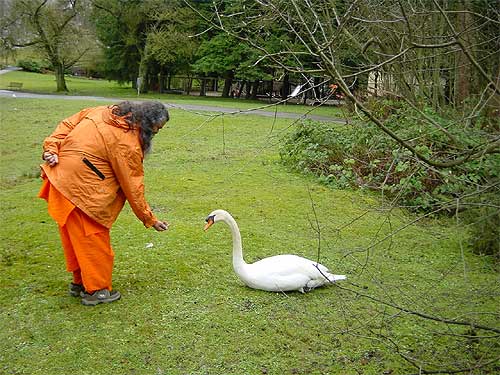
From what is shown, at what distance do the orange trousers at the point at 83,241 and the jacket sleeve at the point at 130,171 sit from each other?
360mm

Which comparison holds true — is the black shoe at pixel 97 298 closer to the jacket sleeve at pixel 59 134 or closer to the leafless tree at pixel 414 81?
the jacket sleeve at pixel 59 134

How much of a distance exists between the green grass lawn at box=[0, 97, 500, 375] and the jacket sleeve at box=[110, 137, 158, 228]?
54 centimetres

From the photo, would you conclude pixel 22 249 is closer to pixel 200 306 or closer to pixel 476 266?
pixel 200 306

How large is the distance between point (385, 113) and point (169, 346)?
28.0 ft

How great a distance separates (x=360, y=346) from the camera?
4504mm

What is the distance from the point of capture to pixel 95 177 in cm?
484

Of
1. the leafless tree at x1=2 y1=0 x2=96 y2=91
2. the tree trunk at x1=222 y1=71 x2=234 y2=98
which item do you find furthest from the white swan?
the tree trunk at x1=222 y1=71 x2=234 y2=98

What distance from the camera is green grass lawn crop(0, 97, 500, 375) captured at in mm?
4207

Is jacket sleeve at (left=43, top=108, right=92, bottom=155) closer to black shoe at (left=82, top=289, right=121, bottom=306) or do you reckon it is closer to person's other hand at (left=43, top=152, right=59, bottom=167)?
person's other hand at (left=43, top=152, right=59, bottom=167)

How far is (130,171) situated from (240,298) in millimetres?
1577

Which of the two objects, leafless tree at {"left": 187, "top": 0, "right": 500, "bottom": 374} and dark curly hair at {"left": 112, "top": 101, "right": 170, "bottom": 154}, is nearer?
leafless tree at {"left": 187, "top": 0, "right": 500, "bottom": 374}

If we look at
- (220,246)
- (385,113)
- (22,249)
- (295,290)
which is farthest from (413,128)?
(22,249)

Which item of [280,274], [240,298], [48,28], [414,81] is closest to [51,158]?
[240,298]

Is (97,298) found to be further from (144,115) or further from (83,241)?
(144,115)
